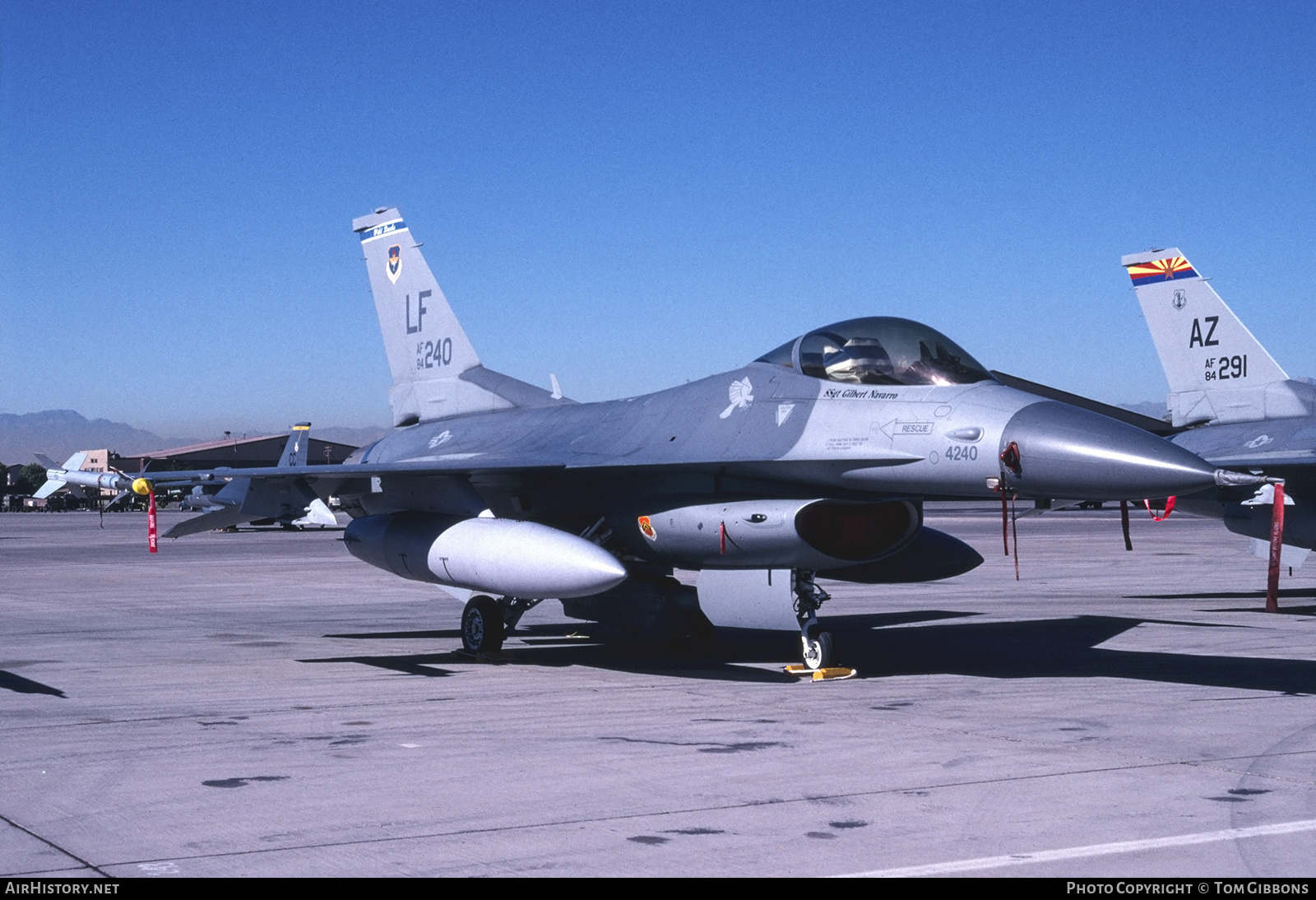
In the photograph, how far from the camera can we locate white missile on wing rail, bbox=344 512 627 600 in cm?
1044

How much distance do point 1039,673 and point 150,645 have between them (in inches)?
343

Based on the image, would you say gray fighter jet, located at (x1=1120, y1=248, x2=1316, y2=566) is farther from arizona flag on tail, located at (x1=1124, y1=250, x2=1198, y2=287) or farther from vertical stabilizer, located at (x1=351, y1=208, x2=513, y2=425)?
vertical stabilizer, located at (x1=351, y1=208, x2=513, y2=425)

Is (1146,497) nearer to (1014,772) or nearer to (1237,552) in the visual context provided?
(1014,772)

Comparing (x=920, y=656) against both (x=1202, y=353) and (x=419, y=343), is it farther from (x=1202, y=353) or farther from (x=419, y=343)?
(x=1202, y=353)

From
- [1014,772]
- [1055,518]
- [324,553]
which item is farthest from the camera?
[1055,518]

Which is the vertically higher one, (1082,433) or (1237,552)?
(1082,433)

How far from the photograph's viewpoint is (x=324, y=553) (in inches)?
1388

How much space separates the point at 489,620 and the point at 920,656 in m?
4.00

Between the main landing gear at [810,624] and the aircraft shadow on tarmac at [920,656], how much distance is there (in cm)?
26

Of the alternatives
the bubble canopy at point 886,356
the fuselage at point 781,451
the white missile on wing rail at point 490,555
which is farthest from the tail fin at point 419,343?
the bubble canopy at point 886,356

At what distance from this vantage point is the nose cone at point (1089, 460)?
8453mm

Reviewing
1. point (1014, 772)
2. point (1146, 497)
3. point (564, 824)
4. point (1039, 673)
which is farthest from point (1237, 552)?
point (564, 824)

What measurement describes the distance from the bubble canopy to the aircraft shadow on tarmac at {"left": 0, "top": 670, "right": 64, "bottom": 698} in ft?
20.4

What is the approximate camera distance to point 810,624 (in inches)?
421
